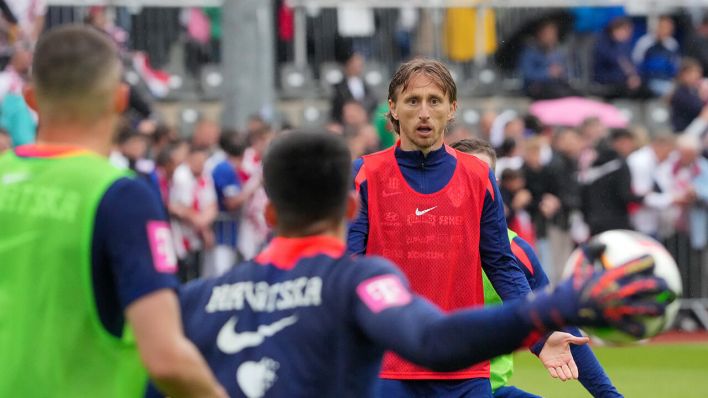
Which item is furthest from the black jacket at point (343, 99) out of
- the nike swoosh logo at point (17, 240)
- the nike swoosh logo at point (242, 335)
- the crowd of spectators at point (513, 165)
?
the nike swoosh logo at point (17, 240)

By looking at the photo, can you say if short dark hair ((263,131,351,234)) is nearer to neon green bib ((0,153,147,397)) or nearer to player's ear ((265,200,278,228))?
player's ear ((265,200,278,228))

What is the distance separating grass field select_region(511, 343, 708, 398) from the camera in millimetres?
12602

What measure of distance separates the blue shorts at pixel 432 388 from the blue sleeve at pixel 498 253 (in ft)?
1.50

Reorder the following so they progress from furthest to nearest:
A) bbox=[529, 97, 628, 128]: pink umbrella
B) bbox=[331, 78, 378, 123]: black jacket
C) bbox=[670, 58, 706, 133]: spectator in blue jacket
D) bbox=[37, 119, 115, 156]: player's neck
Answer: bbox=[529, 97, 628, 128]: pink umbrella → bbox=[670, 58, 706, 133]: spectator in blue jacket → bbox=[331, 78, 378, 123]: black jacket → bbox=[37, 119, 115, 156]: player's neck

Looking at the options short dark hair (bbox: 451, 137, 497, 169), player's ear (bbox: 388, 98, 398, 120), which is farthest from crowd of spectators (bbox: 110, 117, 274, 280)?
player's ear (bbox: 388, 98, 398, 120)

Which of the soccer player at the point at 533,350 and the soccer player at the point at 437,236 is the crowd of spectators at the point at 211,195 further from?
the soccer player at the point at 437,236

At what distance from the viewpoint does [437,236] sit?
6.70 metres

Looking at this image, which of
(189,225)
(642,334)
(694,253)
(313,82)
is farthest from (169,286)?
(313,82)

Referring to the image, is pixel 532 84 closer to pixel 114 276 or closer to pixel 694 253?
pixel 694 253

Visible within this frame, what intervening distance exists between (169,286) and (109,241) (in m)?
0.19

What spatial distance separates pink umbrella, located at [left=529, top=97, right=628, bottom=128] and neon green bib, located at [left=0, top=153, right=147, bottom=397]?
50.7 ft

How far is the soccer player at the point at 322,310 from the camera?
3475mm

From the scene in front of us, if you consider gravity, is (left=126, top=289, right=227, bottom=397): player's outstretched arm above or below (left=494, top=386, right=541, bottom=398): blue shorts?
above

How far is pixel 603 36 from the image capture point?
1997 cm
